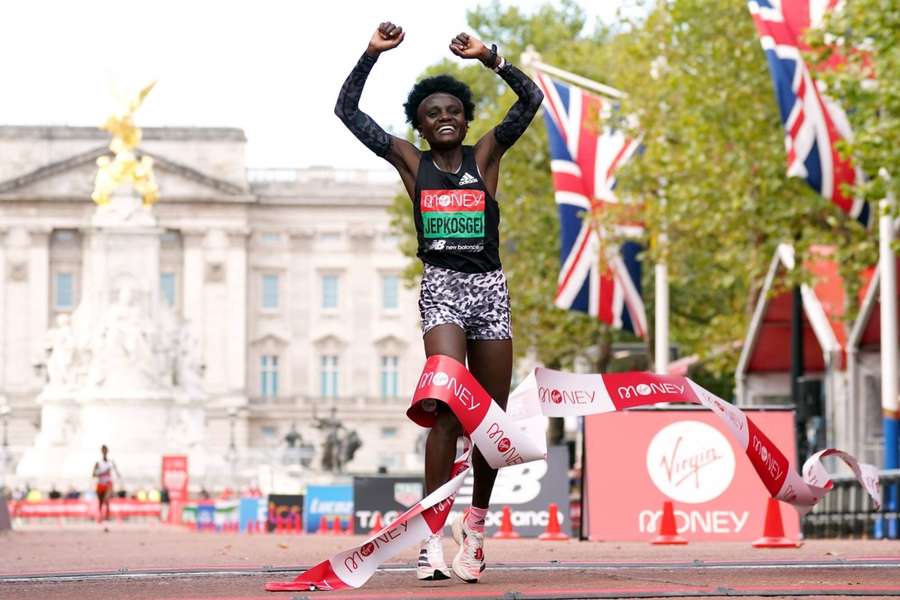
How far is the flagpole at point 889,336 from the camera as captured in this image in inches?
1088

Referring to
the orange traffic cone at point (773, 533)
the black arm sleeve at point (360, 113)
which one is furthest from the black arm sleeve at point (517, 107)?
the orange traffic cone at point (773, 533)

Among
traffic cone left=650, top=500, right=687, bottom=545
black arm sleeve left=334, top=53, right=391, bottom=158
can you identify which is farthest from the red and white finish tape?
traffic cone left=650, top=500, right=687, bottom=545

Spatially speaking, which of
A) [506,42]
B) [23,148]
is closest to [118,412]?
[506,42]

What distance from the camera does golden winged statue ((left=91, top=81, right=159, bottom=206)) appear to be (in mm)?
61125

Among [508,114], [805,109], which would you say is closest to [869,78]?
[805,109]

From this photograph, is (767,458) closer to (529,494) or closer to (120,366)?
(529,494)

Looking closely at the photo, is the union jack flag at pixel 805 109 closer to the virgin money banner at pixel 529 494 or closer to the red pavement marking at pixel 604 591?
the virgin money banner at pixel 529 494

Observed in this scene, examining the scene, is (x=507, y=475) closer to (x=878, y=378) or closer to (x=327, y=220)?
(x=878, y=378)

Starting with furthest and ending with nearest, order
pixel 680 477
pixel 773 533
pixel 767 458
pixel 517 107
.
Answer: pixel 680 477, pixel 773 533, pixel 767 458, pixel 517 107

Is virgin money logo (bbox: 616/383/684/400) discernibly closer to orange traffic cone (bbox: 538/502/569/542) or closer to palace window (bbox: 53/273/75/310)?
orange traffic cone (bbox: 538/502/569/542)

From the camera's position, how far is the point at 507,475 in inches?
848

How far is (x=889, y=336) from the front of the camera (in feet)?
95.0

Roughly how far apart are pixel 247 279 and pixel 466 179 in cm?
11349

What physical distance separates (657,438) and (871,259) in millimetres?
15301
